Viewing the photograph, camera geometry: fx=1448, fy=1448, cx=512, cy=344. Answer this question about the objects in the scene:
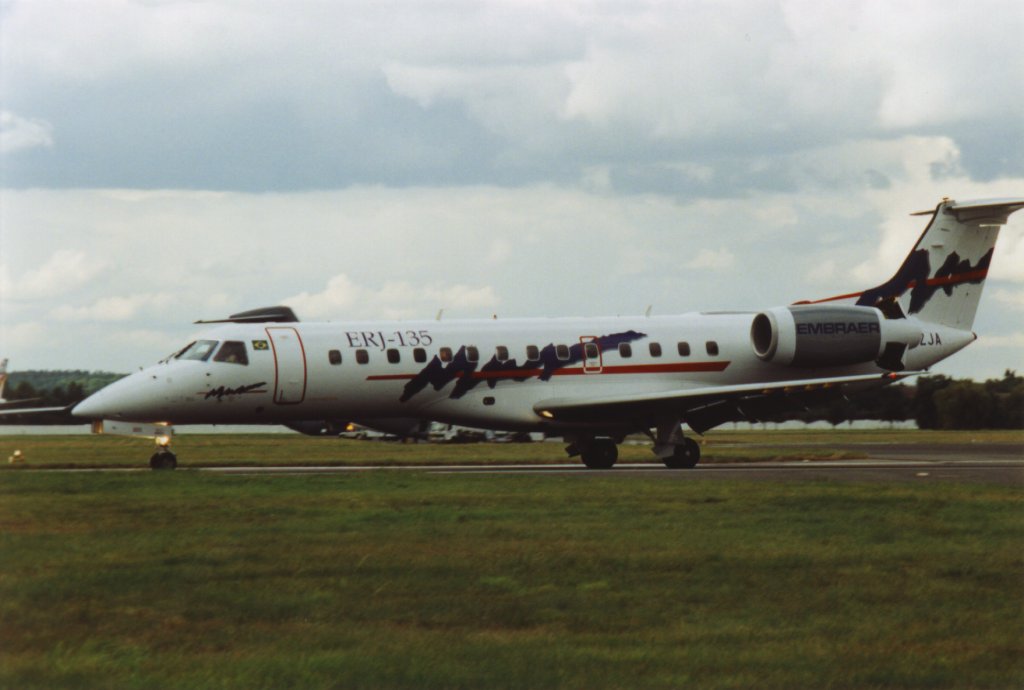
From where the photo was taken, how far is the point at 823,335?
111ft

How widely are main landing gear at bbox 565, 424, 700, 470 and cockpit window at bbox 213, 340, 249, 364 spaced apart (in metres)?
8.48

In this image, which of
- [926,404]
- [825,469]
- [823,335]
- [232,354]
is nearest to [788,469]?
[825,469]

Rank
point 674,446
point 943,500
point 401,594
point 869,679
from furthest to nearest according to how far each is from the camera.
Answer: point 674,446 → point 943,500 → point 401,594 → point 869,679

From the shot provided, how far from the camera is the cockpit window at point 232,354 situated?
99.3 ft

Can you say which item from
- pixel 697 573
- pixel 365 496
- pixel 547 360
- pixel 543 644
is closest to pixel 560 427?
pixel 547 360

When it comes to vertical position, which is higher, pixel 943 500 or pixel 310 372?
pixel 310 372

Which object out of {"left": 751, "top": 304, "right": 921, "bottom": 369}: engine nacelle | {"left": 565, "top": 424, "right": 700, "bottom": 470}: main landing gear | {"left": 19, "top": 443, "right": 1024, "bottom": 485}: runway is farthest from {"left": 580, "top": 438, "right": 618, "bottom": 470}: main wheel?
{"left": 751, "top": 304, "right": 921, "bottom": 369}: engine nacelle

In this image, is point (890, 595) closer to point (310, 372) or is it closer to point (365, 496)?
point (365, 496)

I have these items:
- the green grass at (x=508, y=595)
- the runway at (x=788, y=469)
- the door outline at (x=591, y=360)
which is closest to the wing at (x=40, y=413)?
the runway at (x=788, y=469)

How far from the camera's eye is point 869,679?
28.9 ft

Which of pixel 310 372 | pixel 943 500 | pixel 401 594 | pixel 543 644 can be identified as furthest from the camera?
pixel 310 372

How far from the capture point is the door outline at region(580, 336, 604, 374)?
32938mm

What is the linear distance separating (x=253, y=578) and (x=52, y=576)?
165cm

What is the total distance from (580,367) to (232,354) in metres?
7.84
